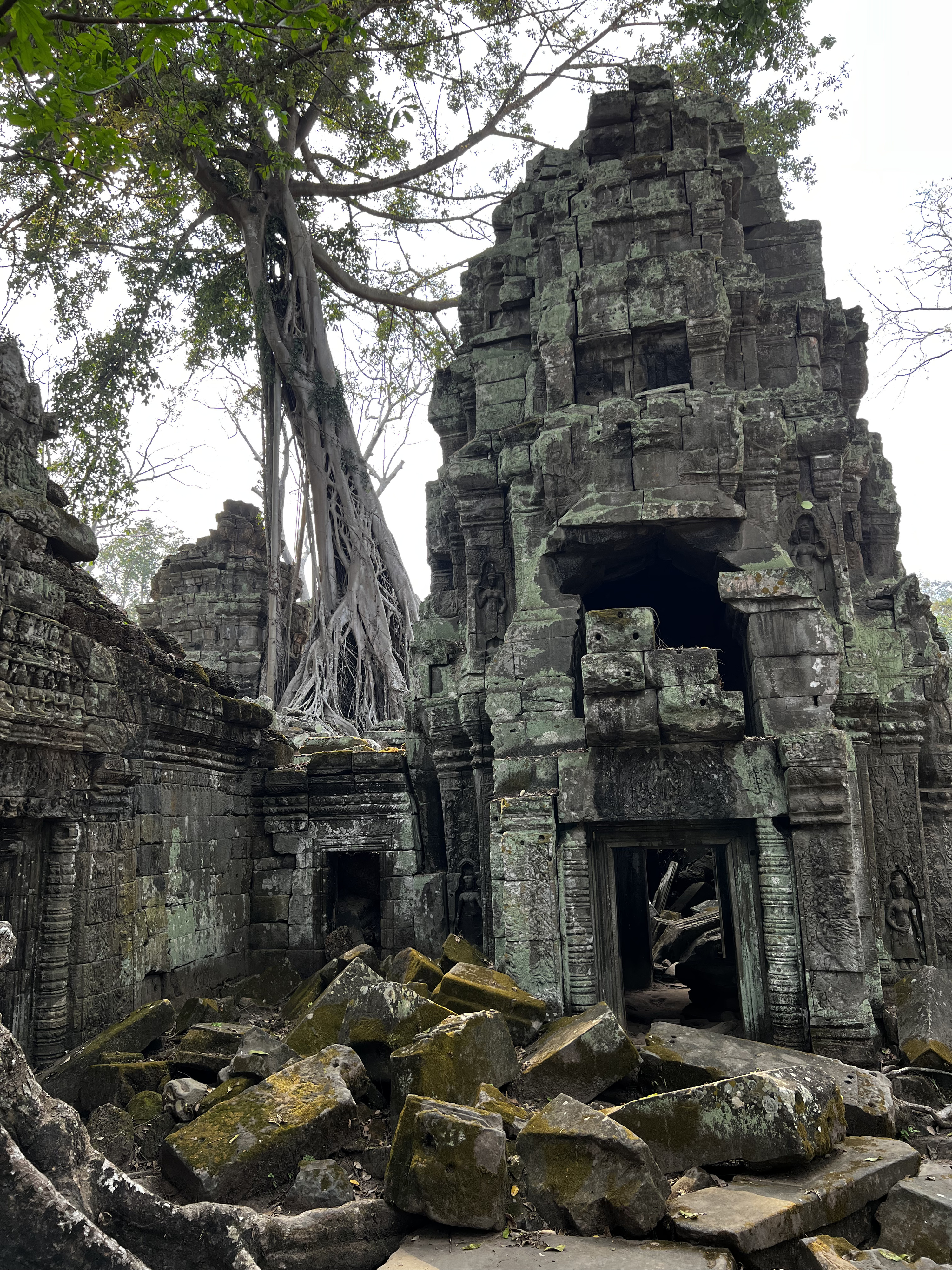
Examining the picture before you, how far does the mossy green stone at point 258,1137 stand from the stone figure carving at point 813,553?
4.90 meters

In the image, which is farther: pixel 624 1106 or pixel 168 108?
pixel 168 108

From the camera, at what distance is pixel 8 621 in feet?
16.1

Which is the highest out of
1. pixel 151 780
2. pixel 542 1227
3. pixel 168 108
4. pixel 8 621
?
pixel 168 108

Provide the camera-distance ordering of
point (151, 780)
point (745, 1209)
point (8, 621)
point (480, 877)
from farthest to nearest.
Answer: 1. point (480, 877)
2. point (151, 780)
3. point (8, 621)
4. point (745, 1209)

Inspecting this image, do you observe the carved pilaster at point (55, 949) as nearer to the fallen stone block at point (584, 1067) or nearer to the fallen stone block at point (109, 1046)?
the fallen stone block at point (109, 1046)

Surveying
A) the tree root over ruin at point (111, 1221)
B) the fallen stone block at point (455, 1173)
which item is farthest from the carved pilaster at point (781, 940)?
the tree root over ruin at point (111, 1221)

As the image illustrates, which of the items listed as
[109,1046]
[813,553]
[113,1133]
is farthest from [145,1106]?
[813,553]

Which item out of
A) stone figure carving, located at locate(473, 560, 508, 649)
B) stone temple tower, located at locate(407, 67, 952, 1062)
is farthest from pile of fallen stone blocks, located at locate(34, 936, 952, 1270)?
stone figure carving, located at locate(473, 560, 508, 649)

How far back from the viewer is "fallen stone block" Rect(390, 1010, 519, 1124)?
4164 millimetres

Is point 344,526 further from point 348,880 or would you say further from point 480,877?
point 480,877

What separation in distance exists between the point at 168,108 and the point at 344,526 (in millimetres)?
5765

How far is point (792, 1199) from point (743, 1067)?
4.05 ft

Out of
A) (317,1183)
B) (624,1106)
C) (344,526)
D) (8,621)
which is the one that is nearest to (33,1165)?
(317,1183)

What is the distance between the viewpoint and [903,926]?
6.48 m
